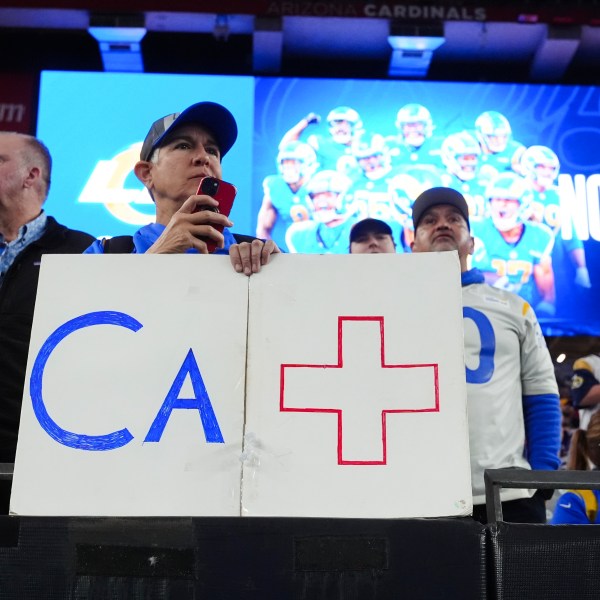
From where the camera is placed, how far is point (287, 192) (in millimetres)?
3885

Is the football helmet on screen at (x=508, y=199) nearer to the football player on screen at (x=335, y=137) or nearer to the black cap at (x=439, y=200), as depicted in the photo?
the football player on screen at (x=335, y=137)

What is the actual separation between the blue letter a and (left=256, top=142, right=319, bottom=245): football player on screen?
286 centimetres

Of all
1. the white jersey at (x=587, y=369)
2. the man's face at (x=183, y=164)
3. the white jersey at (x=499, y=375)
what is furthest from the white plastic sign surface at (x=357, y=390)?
the white jersey at (x=587, y=369)

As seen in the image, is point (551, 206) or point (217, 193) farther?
point (551, 206)

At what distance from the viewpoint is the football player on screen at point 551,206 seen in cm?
384

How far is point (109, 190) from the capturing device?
3869 millimetres

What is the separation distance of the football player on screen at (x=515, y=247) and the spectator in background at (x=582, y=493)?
86 cm

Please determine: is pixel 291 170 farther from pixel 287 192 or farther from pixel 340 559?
pixel 340 559

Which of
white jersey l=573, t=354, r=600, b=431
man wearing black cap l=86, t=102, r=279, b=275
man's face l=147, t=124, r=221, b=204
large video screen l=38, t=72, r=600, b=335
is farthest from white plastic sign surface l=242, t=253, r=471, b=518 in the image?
large video screen l=38, t=72, r=600, b=335

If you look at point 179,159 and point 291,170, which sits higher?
point 291,170

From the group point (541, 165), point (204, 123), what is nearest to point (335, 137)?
point (541, 165)

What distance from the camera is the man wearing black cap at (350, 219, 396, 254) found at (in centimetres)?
247

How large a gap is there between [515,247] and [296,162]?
42.1 inches

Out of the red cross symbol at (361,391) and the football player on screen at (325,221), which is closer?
the red cross symbol at (361,391)
